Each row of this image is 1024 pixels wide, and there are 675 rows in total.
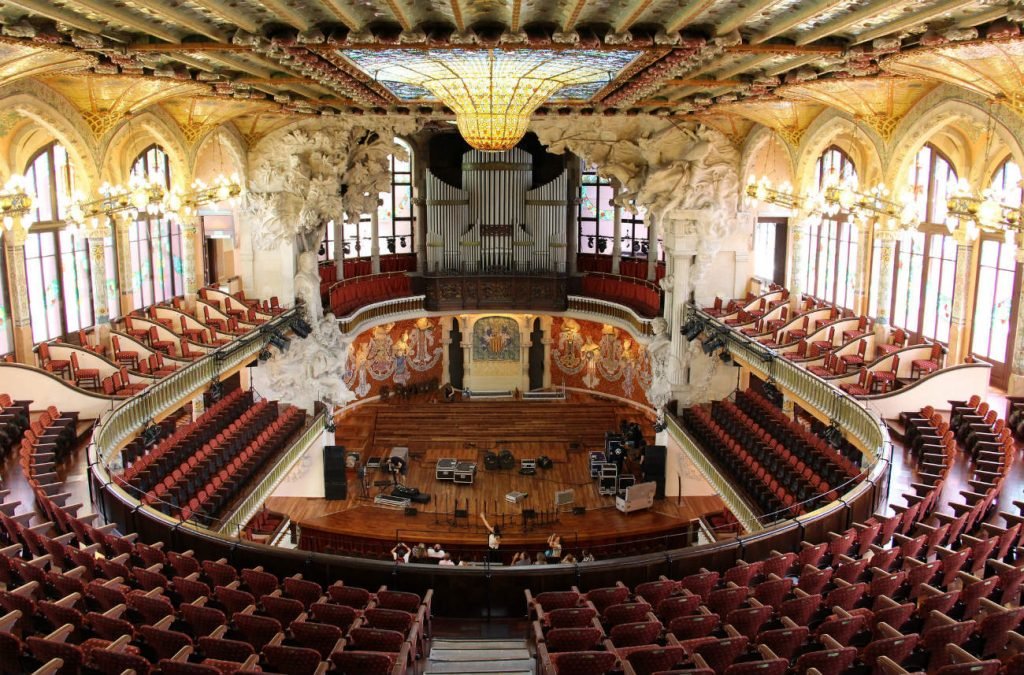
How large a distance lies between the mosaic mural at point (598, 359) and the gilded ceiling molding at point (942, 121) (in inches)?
483

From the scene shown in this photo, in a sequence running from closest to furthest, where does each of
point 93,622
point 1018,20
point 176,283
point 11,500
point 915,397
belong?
point 93,622, point 1018,20, point 11,500, point 915,397, point 176,283

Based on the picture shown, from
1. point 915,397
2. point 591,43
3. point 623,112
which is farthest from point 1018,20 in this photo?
point 623,112

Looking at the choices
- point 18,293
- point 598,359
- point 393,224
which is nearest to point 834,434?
point 598,359

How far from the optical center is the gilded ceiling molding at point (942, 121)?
15.2m

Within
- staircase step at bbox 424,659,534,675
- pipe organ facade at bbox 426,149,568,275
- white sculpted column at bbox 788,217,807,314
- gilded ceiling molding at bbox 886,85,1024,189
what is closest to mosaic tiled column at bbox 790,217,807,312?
white sculpted column at bbox 788,217,807,314

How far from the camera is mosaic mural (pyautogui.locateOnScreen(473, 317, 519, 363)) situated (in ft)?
106

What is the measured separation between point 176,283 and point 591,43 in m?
22.2

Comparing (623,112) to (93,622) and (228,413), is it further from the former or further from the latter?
(93,622)

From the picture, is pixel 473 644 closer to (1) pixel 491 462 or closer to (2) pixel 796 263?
(1) pixel 491 462

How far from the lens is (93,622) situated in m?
7.81

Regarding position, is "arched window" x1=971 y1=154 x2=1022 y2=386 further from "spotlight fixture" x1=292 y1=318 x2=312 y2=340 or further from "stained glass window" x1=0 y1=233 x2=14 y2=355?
"stained glass window" x1=0 y1=233 x2=14 y2=355

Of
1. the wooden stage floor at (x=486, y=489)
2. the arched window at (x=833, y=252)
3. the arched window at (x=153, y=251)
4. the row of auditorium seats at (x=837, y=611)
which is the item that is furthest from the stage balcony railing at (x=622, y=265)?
the row of auditorium seats at (x=837, y=611)

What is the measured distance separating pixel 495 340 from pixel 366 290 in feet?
18.2

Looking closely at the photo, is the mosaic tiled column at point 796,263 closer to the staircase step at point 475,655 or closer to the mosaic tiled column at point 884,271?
the mosaic tiled column at point 884,271
